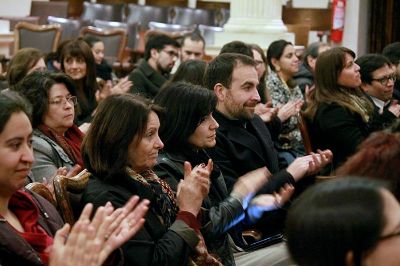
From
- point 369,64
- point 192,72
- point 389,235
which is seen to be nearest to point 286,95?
point 369,64

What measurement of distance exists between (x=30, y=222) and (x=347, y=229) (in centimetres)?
100

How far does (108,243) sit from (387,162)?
72 cm

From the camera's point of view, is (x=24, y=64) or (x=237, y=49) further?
(x=237, y=49)

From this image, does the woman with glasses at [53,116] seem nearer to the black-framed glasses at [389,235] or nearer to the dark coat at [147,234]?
the dark coat at [147,234]

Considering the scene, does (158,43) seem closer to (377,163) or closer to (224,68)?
(224,68)

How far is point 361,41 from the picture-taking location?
1112 cm

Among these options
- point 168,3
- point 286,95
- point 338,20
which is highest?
point 168,3

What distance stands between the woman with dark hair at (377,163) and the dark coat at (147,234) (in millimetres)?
547

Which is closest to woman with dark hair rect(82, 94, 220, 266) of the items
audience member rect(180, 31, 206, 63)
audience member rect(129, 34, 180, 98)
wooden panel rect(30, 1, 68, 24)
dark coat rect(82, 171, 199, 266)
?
dark coat rect(82, 171, 199, 266)

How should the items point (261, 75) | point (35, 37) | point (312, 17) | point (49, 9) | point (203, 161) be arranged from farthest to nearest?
1. point (49, 9)
2. point (312, 17)
3. point (35, 37)
4. point (261, 75)
5. point (203, 161)

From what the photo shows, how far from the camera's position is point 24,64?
475cm

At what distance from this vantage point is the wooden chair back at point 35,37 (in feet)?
31.2

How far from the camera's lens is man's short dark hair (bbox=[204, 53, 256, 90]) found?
371cm

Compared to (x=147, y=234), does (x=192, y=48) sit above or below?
above
